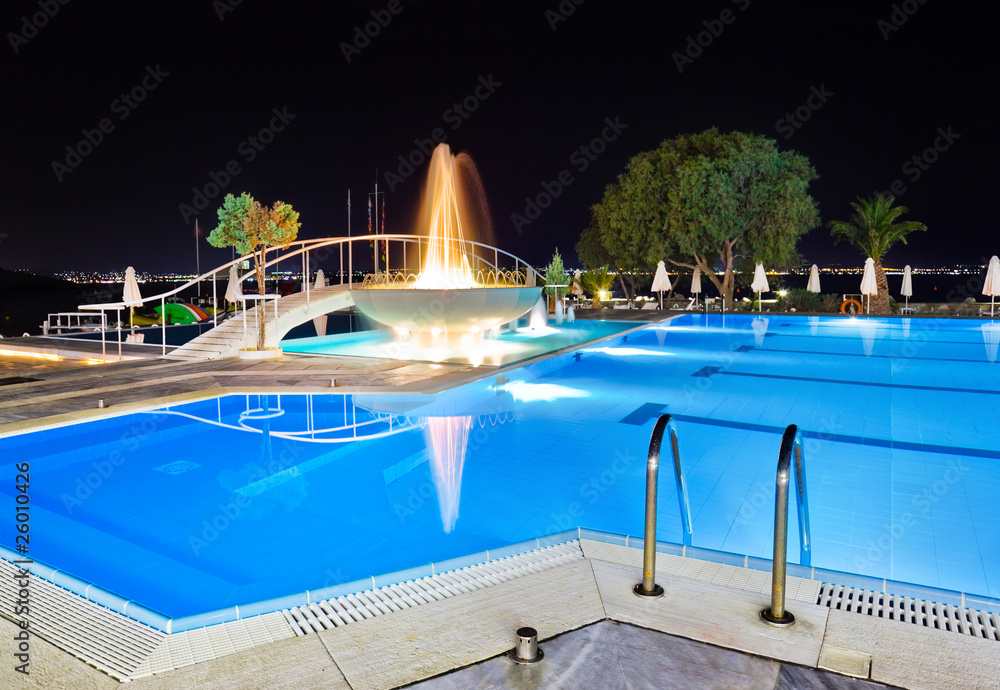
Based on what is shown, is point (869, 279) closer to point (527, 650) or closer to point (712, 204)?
point (712, 204)

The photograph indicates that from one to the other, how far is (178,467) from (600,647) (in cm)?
488

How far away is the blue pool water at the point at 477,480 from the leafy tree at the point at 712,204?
55.0ft

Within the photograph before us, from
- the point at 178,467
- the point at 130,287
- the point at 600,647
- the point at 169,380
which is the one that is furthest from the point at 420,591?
the point at 130,287

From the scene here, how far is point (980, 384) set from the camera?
10641mm

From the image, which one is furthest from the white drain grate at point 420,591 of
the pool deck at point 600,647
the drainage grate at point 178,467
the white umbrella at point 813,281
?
the white umbrella at point 813,281

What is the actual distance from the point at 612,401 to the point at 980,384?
6.34 meters

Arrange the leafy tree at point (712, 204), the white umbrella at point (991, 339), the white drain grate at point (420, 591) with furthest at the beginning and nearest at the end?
1. the leafy tree at point (712, 204)
2. the white umbrella at point (991, 339)
3. the white drain grate at point (420, 591)

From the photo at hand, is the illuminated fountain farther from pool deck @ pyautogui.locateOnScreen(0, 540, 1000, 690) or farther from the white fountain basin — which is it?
pool deck @ pyautogui.locateOnScreen(0, 540, 1000, 690)

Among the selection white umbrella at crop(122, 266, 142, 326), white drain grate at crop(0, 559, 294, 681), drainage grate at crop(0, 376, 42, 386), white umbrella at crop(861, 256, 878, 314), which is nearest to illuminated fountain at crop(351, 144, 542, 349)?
white umbrella at crop(122, 266, 142, 326)

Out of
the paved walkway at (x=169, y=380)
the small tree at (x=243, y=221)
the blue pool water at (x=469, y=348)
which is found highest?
the small tree at (x=243, y=221)

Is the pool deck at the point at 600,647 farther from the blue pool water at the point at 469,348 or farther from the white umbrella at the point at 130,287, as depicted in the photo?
the white umbrella at the point at 130,287

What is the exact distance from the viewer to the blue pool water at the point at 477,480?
4137 mm

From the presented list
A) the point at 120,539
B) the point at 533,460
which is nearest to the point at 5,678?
the point at 120,539

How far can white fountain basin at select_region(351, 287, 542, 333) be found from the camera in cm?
1349
